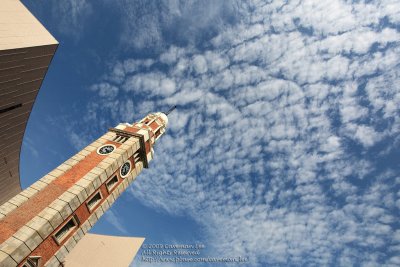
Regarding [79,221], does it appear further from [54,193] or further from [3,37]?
[3,37]

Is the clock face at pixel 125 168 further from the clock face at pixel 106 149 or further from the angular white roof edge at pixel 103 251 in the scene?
the angular white roof edge at pixel 103 251

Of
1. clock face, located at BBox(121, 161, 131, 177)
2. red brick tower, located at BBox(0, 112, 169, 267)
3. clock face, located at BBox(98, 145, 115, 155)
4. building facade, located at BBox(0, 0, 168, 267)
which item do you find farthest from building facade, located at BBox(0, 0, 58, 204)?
clock face, located at BBox(121, 161, 131, 177)

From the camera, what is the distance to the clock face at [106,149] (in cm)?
2548

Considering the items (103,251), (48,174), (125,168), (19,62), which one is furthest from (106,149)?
(103,251)

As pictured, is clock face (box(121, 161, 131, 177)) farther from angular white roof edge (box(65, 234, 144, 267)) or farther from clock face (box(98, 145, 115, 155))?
angular white roof edge (box(65, 234, 144, 267))

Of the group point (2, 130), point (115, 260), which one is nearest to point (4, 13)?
point (2, 130)

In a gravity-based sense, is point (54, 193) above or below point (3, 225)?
above

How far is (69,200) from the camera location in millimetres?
19828

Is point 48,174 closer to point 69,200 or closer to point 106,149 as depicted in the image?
point 69,200

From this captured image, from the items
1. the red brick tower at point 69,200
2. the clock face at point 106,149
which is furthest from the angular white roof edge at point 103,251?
the clock face at point 106,149

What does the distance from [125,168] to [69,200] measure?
731 centimetres

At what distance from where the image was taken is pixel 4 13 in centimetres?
2409

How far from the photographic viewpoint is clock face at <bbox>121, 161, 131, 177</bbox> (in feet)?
86.0

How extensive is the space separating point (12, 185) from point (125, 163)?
27.1 m
